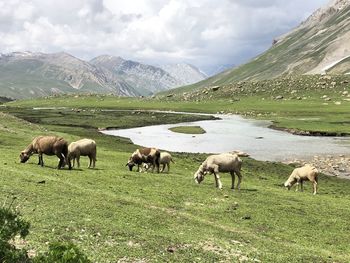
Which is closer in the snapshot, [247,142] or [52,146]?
[52,146]

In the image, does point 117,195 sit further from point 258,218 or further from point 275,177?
point 275,177

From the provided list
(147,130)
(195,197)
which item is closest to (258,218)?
(195,197)

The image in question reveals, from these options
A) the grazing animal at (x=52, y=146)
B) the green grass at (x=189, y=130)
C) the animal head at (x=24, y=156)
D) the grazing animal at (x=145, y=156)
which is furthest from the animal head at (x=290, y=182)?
the green grass at (x=189, y=130)

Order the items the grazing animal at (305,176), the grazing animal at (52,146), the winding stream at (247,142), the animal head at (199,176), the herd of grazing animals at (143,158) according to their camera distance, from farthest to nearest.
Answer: the winding stream at (247,142), the grazing animal at (305,176), the animal head at (199,176), the herd of grazing animals at (143,158), the grazing animal at (52,146)

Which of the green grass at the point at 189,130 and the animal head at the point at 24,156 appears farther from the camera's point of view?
the green grass at the point at 189,130

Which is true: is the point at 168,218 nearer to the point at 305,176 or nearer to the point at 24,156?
the point at 24,156

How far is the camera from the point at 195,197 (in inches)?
1281

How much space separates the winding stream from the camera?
84.1 m

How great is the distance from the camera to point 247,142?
98750 mm

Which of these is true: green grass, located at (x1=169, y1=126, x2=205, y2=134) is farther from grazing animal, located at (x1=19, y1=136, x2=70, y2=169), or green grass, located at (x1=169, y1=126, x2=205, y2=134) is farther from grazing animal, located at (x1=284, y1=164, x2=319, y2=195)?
grazing animal, located at (x1=19, y1=136, x2=70, y2=169)

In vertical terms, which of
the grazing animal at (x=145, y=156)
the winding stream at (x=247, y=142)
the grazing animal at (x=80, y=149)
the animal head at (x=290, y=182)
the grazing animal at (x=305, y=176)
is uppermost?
the grazing animal at (x=80, y=149)

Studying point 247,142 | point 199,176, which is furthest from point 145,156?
point 247,142

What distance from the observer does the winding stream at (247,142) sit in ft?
276

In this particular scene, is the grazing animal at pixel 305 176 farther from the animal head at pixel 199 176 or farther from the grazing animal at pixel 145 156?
the grazing animal at pixel 145 156
